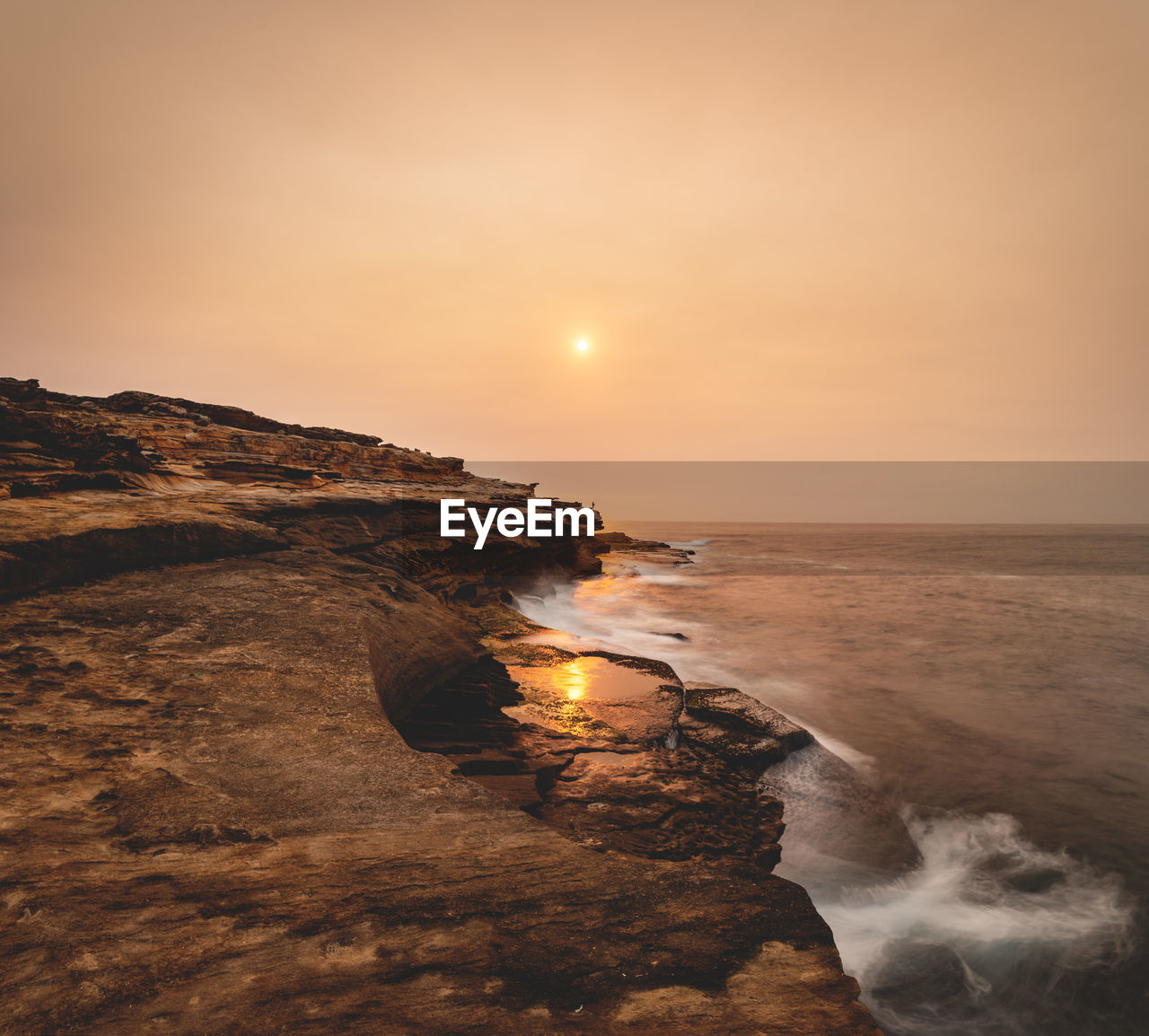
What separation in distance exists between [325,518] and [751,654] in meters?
13.1

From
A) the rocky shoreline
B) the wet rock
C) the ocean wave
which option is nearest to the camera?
the rocky shoreline

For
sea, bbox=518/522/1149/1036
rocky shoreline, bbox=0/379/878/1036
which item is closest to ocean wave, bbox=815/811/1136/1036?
sea, bbox=518/522/1149/1036

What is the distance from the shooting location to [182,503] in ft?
33.6

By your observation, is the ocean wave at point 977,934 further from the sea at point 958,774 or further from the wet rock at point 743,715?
the wet rock at point 743,715

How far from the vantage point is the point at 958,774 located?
415 inches

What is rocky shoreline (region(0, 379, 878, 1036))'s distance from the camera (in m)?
2.83

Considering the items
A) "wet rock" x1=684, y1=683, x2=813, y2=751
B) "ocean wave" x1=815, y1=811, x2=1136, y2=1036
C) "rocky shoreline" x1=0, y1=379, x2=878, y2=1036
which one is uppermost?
"rocky shoreline" x1=0, y1=379, x2=878, y2=1036

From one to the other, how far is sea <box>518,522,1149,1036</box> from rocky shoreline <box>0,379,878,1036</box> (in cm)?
153

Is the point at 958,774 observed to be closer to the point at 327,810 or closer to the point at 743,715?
the point at 743,715

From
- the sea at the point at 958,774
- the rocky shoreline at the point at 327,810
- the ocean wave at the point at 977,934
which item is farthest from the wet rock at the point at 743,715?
the ocean wave at the point at 977,934

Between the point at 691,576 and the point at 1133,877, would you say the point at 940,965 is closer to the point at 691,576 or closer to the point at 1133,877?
the point at 1133,877

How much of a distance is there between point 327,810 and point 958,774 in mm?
11158

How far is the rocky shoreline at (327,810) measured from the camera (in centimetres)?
283

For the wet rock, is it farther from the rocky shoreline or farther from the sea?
the sea
